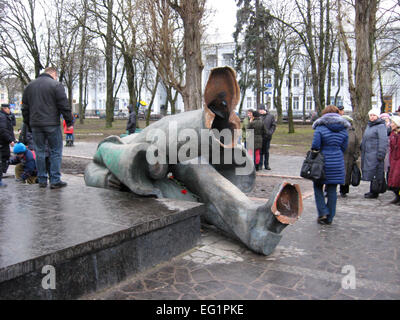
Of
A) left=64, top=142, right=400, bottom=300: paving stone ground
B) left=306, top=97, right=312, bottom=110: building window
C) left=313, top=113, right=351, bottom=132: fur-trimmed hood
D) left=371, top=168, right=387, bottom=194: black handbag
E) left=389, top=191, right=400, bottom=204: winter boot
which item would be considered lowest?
left=64, top=142, right=400, bottom=300: paving stone ground

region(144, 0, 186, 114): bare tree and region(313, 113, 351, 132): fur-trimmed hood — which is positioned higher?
region(144, 0, 186, 114): bare tree

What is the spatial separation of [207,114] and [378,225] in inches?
131

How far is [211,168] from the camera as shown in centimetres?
511

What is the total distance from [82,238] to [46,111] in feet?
9.05

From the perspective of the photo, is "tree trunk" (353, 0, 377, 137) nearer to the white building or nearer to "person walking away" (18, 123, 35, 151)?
"person walking away" (18, 123, 35, 151)

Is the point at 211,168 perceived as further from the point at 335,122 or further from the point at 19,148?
the point at 19,148

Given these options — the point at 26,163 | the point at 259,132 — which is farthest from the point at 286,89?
the point at 26,163

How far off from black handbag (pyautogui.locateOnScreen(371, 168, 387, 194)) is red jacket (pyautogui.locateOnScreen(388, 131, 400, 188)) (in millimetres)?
298

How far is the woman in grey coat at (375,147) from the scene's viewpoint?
7.65 m

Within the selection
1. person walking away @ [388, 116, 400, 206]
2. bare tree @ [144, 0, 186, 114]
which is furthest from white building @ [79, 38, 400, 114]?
person walking away @ [388, 116, 400, 206]

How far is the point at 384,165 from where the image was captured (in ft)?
25.6

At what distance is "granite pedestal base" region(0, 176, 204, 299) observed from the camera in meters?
2.98

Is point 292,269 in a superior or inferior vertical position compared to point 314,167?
inferior
